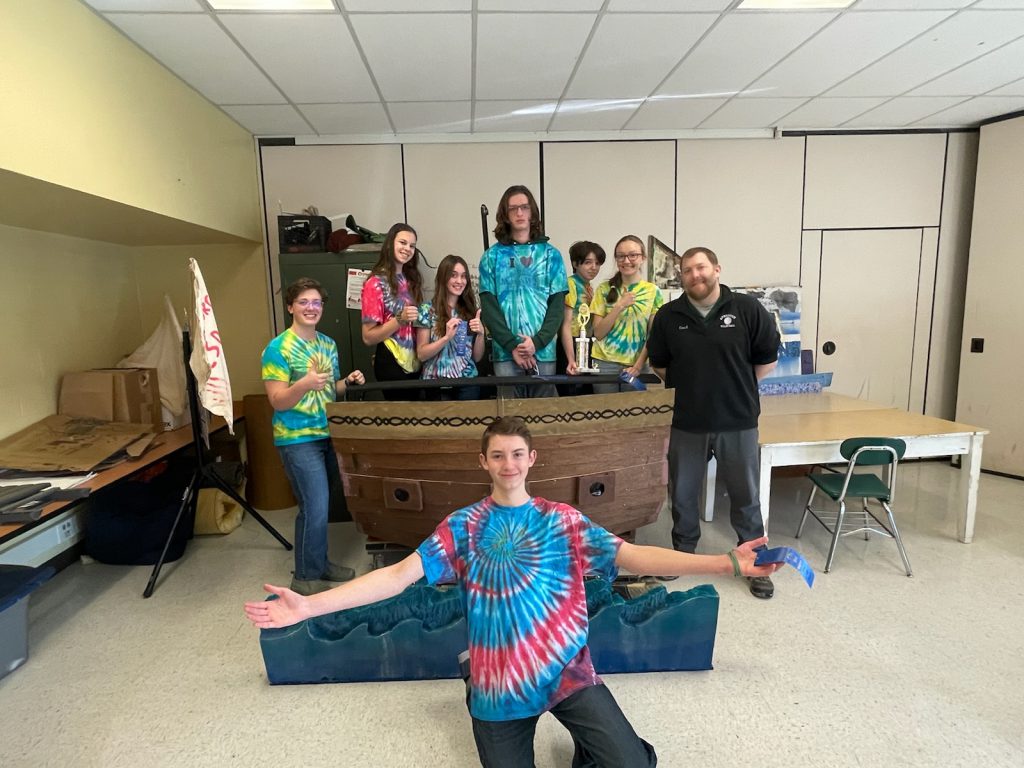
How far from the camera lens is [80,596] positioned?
9.31 ft

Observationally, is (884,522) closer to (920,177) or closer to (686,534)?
(686,534)

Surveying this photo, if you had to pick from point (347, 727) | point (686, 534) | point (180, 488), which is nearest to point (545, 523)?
point (347, 727)

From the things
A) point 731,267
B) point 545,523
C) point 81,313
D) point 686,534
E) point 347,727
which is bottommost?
point 347,727

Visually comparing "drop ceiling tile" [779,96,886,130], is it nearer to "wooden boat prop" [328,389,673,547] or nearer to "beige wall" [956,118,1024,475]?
"beige wall" [956,118,1024,475]

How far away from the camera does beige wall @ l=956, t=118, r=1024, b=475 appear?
4.27m

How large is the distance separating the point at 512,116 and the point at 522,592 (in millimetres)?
3649

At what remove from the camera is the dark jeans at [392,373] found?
2970 mm

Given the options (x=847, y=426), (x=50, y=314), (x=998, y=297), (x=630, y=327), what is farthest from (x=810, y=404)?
(x=50, y=314)

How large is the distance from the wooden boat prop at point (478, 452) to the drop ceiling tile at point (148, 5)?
1962 millimetres

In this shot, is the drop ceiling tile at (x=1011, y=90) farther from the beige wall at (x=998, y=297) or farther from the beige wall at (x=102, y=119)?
the beige wall at (x=102, y=119)

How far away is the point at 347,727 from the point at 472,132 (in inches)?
161

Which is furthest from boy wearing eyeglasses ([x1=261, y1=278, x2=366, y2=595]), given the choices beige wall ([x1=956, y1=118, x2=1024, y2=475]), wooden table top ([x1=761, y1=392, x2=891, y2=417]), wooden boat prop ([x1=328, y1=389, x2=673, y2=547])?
beige wall ([x1=956, y1=118, x2=1024, y2=475])

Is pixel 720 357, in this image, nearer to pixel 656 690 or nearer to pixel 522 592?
pixel 656 690

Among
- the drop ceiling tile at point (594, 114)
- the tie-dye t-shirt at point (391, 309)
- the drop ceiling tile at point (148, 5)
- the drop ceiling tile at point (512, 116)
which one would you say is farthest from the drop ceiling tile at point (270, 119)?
the drop ceiling tile at point (594, 114)
